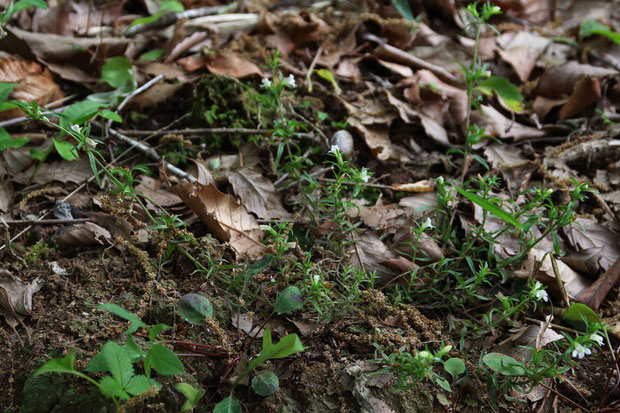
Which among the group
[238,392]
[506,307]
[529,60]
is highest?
[529,60]

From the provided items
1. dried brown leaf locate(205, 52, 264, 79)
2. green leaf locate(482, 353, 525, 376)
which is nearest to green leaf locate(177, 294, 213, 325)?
green leaf locate(482, 353, 525, 376)

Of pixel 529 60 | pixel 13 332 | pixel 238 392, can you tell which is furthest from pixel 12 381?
pixel 529 60

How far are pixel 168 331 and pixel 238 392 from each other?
0.39 meters

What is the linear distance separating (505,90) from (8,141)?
294 centimetres

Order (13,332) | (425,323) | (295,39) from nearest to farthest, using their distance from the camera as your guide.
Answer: (13,332), (425,323), (295,39)

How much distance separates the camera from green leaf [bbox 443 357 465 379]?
6.22ft

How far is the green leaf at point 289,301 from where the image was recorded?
201 centimetres

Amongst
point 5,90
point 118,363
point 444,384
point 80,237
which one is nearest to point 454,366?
point 444,384

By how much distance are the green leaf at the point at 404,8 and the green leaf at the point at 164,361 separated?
10.5ft

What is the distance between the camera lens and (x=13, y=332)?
6.68ft

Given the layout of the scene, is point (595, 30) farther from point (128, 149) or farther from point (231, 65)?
point (128, 149)

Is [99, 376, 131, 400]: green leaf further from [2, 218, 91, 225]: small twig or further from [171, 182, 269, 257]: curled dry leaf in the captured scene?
[2, 218, 91, 225]: small twig

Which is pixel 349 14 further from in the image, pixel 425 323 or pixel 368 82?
pixel 425 323

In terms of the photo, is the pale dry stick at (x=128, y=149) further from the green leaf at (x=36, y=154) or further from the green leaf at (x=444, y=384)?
the green leaf at (x=444, y=384)
